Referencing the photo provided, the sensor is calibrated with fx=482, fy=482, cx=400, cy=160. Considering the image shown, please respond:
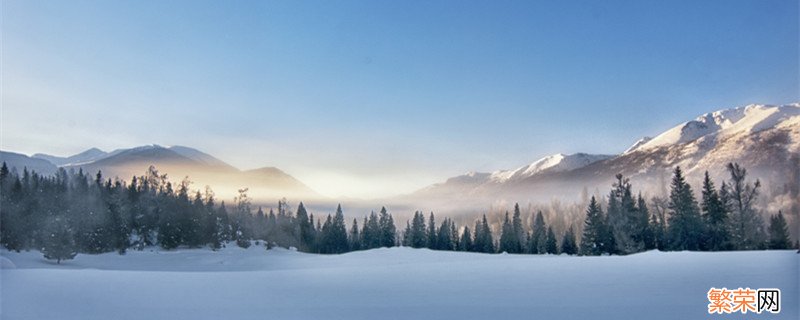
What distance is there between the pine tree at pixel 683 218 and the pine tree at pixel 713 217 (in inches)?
13.6

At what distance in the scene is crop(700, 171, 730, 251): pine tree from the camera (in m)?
13.9

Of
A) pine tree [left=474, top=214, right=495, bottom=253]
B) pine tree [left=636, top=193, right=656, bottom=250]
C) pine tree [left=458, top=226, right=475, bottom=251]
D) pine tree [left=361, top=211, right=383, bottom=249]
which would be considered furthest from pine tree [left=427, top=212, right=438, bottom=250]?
pine tree [left=636, top=193, right=656, bottom=250]

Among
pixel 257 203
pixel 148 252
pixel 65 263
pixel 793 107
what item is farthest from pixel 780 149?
pixel 65 263

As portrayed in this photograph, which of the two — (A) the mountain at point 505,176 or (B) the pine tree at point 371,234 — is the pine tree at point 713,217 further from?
(B) the pine tree at point 371,234

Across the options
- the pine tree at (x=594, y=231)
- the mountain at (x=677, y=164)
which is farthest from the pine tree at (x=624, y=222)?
the mountain at (x=677, y=164)

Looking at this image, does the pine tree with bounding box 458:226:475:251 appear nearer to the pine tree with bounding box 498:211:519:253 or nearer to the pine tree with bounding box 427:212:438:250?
the pine tree with bounding box 427:212:438:250

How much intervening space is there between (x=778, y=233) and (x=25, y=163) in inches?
655

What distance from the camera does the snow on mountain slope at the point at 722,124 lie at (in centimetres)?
938

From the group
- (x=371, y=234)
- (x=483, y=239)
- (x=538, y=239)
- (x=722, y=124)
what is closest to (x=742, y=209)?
(x=722, y=124)

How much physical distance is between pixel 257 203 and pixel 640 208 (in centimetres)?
1261

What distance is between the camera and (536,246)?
78.0ft

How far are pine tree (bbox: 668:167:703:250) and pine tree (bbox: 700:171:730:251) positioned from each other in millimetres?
346

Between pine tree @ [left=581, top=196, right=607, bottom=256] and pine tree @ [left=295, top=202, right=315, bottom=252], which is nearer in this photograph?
pine tree @ [left=295, top=202, right=315, bottom=252]

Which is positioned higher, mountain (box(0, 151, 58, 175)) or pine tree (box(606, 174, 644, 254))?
mountain (box(0, 151, 58, 175))
